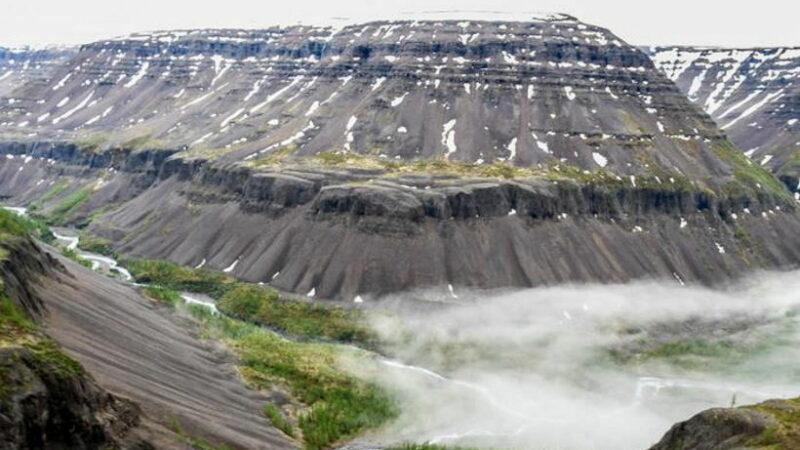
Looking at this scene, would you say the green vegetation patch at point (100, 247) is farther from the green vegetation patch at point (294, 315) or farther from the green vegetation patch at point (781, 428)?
the green vegetation patch at point (781, 428)

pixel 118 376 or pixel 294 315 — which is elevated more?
pixel 118 376

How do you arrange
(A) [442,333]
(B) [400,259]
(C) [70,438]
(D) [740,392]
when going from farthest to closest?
1. (B) [400,259]
2. (A) [442,333]
3. (D) [740,392]
4. (C) [70,438]

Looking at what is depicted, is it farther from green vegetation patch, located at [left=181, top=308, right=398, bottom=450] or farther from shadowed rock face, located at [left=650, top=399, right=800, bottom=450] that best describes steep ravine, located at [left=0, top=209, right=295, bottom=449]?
shadowed rock face, located at [left=650, top=399, right=800, bottom=450]

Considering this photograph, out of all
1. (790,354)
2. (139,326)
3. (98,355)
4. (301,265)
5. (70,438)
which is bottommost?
(790,354)

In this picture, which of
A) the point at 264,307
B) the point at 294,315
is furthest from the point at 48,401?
the point at 264,307

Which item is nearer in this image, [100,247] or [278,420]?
[278,420]

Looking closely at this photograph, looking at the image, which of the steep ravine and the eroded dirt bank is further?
the eroded dirt bank

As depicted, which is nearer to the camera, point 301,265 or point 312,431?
point 312,431

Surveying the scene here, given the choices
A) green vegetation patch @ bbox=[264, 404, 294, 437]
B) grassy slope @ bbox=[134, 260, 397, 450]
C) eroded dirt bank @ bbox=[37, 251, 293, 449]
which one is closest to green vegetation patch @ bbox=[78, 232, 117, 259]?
grassy slope @ bbox=[134, 260, 397, 450]

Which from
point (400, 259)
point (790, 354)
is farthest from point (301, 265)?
point (790, 354)

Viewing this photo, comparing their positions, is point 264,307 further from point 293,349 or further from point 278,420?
point 278,420

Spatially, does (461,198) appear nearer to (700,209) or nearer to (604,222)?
(604,222)
